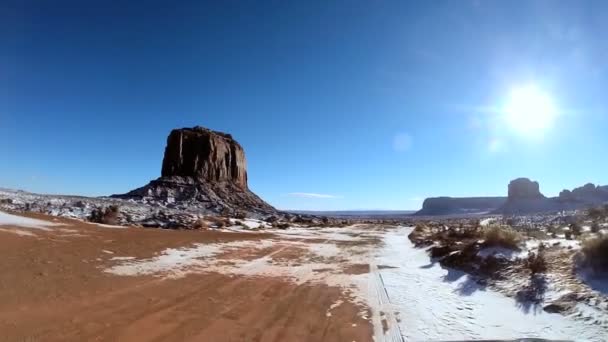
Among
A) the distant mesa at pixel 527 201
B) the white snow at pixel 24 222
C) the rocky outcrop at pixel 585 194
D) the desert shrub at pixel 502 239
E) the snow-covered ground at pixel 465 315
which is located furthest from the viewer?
the rocky outcrop at pixel 585 194

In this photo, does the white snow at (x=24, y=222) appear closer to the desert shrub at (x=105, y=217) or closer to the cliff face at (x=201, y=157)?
the desert shrub at (x=105, y=217)

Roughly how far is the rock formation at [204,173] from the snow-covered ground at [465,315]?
46.3 m

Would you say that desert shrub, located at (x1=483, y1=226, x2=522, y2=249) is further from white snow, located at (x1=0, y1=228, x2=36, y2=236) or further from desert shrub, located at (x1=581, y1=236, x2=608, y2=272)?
white snow, located at (x1=0, y1=228, x2=36, y2=236)

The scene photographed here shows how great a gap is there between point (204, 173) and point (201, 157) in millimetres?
4068

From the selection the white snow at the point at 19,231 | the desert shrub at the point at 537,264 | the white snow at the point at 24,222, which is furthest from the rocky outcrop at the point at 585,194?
the white snow at the point at 19,231

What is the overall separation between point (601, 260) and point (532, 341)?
3903mm

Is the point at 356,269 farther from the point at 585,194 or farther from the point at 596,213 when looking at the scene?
the point at 585,194

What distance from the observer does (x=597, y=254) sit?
7.52 metres

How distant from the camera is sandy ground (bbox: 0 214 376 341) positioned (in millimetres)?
5184

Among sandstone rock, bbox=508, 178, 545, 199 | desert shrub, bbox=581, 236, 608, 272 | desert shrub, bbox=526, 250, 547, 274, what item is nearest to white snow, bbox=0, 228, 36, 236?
desert shrub, bbox=526, 250, 547, 274

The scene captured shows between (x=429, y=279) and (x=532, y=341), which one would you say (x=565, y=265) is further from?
(x=532, y=341)

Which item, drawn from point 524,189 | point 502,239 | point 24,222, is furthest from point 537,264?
point 524,189

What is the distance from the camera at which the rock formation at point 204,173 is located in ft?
187

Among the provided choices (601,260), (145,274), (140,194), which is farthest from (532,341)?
(140,194)
